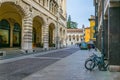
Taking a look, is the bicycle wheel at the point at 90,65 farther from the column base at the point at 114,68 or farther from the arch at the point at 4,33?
the arch at the point at 4,33

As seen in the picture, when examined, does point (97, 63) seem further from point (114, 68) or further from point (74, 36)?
point (74, 36)

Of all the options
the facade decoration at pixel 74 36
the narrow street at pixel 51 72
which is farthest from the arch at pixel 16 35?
the facade decoration at pixel 74 36

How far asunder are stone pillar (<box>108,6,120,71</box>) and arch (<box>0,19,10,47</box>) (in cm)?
3073

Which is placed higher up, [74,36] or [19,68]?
[74,36]

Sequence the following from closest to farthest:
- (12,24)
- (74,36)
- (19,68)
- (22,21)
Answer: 1. (19,68)
2. (22,21)
3. (12,24)
4. (74,36)

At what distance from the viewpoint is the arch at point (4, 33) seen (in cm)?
4400

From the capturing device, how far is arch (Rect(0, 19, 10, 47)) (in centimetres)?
4400

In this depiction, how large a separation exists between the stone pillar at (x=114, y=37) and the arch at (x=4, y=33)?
30.7 meters

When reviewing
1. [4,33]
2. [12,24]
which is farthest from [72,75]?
[12,24]

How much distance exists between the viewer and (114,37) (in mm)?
15219

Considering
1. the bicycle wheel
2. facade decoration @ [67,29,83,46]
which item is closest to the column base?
the bicycle wheel

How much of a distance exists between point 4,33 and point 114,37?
32.1 metres

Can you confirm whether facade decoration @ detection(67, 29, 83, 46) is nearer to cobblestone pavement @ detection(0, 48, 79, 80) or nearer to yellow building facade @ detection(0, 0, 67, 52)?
yellow building facade @ detection(0, 0, 67, 52)

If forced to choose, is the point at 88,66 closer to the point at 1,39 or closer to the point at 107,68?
the point at 107,68
